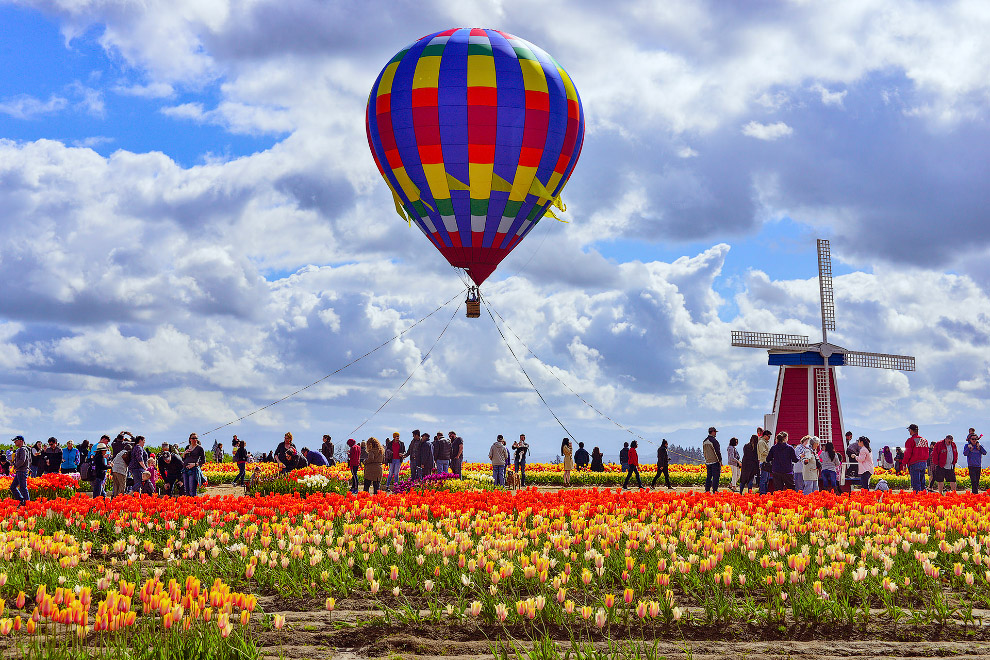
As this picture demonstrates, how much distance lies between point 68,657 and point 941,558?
9.38 m

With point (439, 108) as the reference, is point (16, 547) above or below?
below

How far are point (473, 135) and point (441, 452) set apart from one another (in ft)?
34.0

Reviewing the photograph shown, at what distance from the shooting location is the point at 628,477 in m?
30.4

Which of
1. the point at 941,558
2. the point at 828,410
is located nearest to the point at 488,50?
the point at 941,558

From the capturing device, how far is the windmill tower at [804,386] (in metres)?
48.1

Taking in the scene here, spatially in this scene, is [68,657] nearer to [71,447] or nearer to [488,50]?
[71,447]

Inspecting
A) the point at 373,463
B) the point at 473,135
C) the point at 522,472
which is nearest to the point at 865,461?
the point at 522,472

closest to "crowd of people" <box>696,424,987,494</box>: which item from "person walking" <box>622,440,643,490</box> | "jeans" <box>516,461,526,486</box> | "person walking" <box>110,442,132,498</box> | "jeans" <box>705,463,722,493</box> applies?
"jeans" <box>705,463,722,493</box>

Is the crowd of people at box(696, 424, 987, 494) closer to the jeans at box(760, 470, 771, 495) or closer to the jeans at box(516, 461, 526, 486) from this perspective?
the jeans at box(760, 470, 771, 495)

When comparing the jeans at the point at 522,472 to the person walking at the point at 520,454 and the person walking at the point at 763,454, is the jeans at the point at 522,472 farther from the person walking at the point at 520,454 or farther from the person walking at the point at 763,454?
the person walking at the point at 763,454

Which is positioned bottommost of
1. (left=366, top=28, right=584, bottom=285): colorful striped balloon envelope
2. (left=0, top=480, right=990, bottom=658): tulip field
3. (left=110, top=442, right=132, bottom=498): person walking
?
(left=0, top=480, right=990, bottom=658): tulip field

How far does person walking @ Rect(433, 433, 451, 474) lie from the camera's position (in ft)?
88.7

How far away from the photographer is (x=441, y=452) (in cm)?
2702

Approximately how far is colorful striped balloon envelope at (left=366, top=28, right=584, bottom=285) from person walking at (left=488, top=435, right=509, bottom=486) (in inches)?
270
